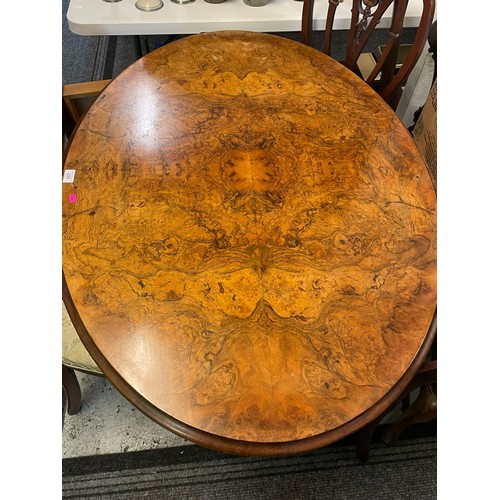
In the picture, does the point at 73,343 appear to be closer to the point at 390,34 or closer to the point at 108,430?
the point at 108,430

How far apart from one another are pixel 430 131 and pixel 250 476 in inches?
44.0

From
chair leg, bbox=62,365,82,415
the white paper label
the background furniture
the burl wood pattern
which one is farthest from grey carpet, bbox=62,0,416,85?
chair leg, bbox=62,365,82,415

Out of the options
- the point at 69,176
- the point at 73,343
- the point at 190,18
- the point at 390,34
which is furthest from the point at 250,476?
the point at 190,18

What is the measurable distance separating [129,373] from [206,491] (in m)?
0.63

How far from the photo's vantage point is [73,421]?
1.23m

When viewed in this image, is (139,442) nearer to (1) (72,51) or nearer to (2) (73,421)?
(2) (73,421)

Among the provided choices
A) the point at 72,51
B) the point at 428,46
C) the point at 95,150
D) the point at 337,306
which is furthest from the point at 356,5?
the point at 72,51

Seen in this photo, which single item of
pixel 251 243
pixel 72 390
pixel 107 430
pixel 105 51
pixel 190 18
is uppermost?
pixel 190 18

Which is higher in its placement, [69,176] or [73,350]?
[69,176]

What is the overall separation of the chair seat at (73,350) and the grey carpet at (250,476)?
1.22 ft

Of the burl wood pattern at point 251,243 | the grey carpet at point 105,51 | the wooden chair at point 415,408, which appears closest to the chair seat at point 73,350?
the burl wood pattern at point 251,243

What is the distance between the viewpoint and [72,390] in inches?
45.7

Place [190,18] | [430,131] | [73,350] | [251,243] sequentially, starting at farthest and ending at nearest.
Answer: [190,18]
[430,131]
[73,350]
[251,243]

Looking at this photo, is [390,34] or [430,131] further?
[430,131]
